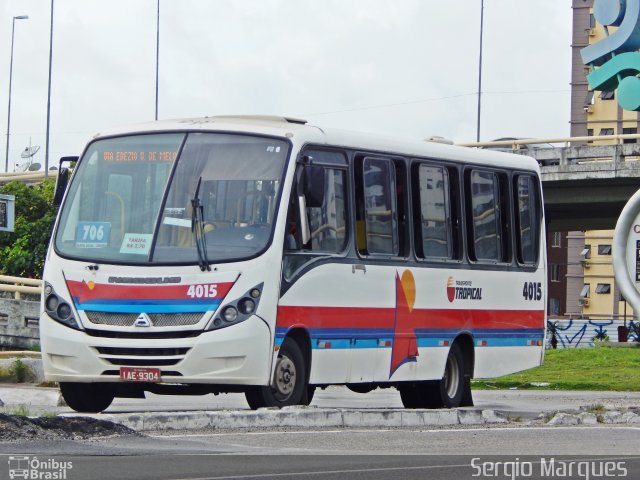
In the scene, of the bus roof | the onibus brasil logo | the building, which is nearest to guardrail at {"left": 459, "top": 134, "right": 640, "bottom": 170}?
the bus roof

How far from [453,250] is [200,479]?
10.5 m

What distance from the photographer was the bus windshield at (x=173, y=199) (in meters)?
16.6

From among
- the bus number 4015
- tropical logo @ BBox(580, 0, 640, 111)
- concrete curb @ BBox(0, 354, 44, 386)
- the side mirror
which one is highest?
tropical logo @ BBox(580, 0, 640, 111)

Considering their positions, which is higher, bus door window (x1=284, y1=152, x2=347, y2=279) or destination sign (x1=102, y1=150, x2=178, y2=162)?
destination sign (x1=102, y1=150, x2=178, y2=162)

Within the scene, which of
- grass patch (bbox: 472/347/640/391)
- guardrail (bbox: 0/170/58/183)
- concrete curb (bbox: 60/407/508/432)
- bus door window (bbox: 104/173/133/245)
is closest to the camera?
concrete curb (bbox: 60/407/508/432)

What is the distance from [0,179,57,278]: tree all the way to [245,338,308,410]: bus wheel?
42.4m

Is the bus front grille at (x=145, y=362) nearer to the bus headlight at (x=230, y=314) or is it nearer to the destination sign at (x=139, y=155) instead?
the bus headlight at (x=230, y=314)

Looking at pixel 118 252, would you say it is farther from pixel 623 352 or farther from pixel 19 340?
pixel 623 352

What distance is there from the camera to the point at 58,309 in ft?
55.2

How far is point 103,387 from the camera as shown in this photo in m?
17.5

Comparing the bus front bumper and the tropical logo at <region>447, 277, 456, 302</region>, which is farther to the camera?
the tropical logo at <region>447, 277, 456, 302</region>

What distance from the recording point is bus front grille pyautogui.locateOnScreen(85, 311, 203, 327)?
16.2m

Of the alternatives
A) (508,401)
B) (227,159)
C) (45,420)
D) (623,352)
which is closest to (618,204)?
(623,352)

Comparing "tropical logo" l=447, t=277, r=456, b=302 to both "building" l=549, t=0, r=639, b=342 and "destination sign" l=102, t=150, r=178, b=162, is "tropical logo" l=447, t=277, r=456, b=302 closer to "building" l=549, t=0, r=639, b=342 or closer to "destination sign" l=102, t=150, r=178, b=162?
"destination sign" l=102, t=150, r=178, b=162
